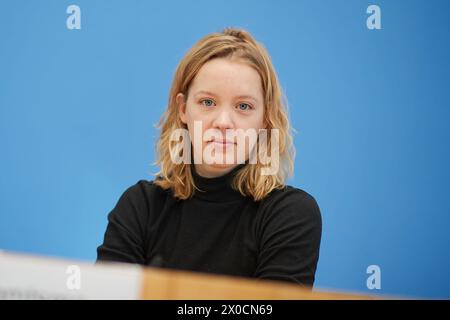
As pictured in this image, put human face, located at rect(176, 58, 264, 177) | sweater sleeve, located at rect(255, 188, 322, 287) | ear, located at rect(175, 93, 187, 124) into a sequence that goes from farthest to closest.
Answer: ear, located at rect(175, 93, 187, 124) < human face, located at rect(176, 58, 264, 177) < sweater sleeve, located at rect(255, 188, 322, 287)

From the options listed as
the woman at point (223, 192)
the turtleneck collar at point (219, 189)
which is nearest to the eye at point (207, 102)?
the woman at point (223, 192)

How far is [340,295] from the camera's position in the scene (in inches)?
12.8

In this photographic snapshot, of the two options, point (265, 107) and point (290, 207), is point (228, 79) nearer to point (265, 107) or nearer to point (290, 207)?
point (265, 107)

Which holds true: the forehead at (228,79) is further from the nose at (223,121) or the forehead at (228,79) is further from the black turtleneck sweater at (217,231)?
the black turtleneck sweater at (217,231)

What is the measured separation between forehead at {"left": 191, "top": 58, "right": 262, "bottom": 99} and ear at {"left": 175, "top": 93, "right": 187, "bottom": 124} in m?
0.06

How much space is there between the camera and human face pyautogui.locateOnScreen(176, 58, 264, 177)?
0.91 meters

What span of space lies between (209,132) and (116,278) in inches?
23.7

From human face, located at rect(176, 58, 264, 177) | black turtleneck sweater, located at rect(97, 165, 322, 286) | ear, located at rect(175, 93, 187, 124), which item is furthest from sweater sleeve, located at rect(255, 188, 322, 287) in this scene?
ear, located at rect(175, 93, 187, 124)

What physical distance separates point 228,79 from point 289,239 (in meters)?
0.32

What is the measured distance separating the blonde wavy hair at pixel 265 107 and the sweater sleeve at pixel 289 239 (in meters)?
0.06

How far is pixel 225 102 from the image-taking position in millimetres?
913

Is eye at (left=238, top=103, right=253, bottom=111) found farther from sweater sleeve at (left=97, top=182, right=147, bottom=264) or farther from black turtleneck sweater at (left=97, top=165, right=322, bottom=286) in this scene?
sweater sleeve at (left=97, top=182, right=147, bottom=264)

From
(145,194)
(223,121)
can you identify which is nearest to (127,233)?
(145,194)

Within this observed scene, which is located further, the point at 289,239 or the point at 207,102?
the point at 207,102
